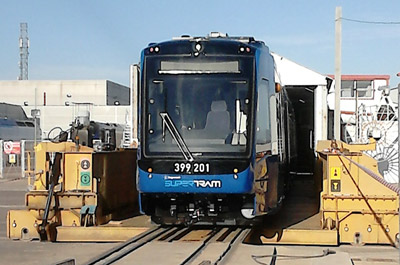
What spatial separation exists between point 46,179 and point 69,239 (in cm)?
122

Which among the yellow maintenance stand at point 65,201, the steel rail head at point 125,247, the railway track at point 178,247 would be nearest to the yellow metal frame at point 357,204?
the railway track at point 178,247

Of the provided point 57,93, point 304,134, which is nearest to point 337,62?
point 304,134

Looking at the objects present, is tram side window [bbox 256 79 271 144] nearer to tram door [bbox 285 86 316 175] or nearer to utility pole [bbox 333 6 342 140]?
utility pole [bbox 333 6 342 140]

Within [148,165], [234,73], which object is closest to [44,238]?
[148,165]

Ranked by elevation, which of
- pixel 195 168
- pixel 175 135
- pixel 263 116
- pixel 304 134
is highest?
pixel 263 116

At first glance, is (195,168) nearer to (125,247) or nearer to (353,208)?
(125,247)

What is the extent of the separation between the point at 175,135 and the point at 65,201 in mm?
2775

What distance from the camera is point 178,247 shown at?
1023cm

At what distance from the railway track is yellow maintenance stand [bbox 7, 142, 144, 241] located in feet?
2.51

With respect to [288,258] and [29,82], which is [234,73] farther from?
[29,82]

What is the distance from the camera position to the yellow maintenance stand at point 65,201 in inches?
458

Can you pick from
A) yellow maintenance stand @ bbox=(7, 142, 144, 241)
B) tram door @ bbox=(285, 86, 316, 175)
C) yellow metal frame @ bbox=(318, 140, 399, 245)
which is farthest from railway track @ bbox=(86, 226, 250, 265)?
tram door @ bbox=(285, 86, 316, 175)

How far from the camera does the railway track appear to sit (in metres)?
9.21

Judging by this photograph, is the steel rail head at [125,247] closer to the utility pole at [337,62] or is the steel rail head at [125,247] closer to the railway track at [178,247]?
the railway track at [178,247]
